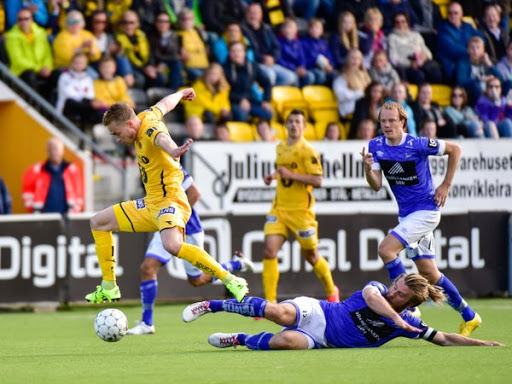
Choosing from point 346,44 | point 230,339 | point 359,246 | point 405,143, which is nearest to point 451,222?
point 359,246

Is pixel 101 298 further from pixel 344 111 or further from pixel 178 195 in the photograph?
pixel 344 111

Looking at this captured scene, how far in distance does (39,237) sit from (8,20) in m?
4.24

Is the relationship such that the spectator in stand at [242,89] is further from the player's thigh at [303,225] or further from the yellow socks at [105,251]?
the yellow socks at [105,251]

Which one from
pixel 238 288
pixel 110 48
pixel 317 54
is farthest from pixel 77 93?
pixel 238 288

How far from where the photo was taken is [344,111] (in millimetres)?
19547

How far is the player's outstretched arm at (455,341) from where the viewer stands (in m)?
9.22

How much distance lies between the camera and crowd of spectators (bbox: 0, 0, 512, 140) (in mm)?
17906

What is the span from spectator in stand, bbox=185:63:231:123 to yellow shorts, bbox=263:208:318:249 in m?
4.58

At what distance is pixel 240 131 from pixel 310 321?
9668 mm

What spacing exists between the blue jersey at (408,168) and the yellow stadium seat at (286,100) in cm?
818

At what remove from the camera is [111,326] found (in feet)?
32.0

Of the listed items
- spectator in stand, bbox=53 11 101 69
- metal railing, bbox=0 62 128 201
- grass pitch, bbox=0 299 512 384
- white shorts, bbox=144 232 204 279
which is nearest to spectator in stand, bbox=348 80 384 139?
metal railing, bbox=0 62 128 201

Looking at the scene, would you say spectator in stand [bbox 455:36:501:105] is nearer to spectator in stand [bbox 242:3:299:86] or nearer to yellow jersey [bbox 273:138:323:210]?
spectator in stand [bbox 242:3:299:86]

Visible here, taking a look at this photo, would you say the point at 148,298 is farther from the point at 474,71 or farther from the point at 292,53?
the point at 474,71
